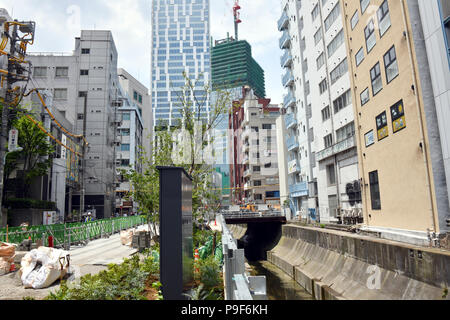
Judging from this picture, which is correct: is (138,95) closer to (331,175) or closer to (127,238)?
(331,175)

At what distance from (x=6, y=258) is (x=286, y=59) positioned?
50.9 m

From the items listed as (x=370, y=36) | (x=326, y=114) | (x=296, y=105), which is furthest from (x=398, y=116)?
(x=296, y=105)

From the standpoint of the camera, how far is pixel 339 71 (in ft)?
112

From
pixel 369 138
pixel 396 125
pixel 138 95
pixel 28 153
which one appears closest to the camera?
pixel 396 125

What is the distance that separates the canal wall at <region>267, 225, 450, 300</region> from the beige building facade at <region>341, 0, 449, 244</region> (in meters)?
2.50

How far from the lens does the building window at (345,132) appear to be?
31119 millimetres

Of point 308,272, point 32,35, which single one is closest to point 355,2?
point 308,272

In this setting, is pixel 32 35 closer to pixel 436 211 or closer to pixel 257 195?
pixel 436 211

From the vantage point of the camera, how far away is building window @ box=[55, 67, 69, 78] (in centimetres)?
6651

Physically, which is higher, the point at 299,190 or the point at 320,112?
the point at 320,112

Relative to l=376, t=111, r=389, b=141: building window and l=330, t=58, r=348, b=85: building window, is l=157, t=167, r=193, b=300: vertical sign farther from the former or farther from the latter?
l=330, t=58, r=348, b=85: building window

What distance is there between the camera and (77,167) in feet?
184

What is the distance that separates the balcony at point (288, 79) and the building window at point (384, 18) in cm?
3141

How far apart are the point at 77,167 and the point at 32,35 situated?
3343 centimetres
